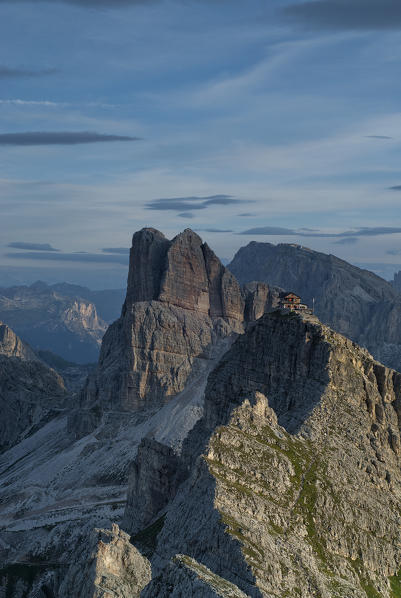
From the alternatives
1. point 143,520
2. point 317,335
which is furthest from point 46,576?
point 317,335

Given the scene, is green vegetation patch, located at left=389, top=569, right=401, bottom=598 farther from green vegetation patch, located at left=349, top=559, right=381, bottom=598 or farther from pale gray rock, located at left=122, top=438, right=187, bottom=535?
pale gray rock, located at left=122, top=438, right=187, bottom=535

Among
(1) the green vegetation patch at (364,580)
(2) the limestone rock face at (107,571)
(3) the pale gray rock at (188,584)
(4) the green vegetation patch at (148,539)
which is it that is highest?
(3) the pale gray rock at (188,584)

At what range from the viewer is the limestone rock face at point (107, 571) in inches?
3260

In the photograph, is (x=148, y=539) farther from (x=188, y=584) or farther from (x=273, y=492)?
(x=188, y=584)

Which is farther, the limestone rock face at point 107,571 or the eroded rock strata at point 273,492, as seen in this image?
the eroded rock strata at point 273,492

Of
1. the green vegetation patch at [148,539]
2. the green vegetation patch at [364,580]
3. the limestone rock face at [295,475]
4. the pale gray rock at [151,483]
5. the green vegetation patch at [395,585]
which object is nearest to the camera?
the limestone rock face at [295,475]

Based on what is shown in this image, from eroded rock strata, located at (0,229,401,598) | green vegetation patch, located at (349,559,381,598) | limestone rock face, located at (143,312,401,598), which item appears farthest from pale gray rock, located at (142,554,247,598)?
green vegetation patch, located at (349,559,381,598)

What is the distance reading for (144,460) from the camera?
171 metres

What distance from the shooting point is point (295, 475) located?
121688 millimetres

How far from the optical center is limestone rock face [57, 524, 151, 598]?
82.8 metres

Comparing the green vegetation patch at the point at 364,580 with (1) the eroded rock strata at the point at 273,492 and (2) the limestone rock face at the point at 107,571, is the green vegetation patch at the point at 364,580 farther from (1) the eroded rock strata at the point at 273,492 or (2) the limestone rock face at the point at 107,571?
(2) the limestone rock face at the point at 107,571

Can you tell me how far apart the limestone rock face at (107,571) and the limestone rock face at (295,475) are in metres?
8.18

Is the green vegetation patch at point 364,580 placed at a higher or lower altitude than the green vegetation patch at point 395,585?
higher

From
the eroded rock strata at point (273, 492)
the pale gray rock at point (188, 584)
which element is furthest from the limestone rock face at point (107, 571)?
the pale gray rock at point (188, 584)
